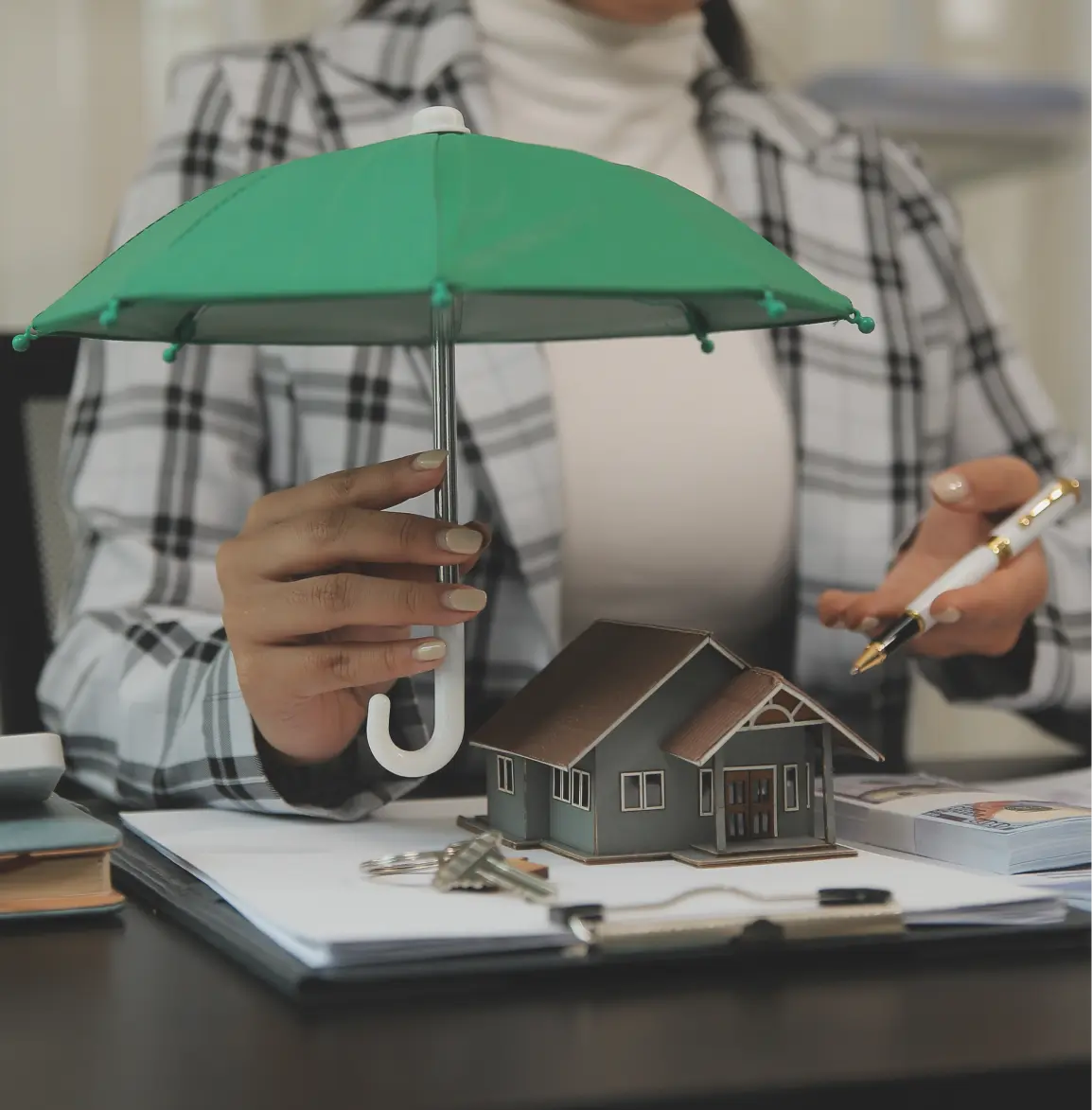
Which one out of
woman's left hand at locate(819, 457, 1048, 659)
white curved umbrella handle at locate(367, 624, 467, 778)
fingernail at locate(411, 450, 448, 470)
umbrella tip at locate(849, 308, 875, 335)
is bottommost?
white curved umbrella handle at locate(367, 624, 467, 778)

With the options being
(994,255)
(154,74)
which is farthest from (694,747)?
(994,255)

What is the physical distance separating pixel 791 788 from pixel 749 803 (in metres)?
0.02

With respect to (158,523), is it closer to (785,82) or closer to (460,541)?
(460,541)

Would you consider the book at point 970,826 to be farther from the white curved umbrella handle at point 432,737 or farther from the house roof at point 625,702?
the white curved umbrella handle at point 432,737

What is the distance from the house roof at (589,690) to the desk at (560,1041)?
14cm

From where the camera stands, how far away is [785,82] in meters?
1.64

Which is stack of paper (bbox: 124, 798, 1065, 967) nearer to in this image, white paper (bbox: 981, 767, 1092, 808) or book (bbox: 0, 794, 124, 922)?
book (bbox: 0, 794, 124, 922)

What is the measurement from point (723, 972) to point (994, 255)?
166cm

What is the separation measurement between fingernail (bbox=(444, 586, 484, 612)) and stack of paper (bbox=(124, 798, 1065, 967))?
102 mm

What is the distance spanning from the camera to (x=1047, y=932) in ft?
1.66

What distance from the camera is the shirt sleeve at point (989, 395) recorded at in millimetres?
1024

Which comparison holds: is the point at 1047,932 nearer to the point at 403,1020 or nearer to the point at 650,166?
the point at 403,1020

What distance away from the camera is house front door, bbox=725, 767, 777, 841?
60 cm

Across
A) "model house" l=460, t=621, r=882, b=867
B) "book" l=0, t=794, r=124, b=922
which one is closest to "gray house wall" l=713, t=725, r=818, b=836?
"model house" l=460, t=621, r=882, b=867
